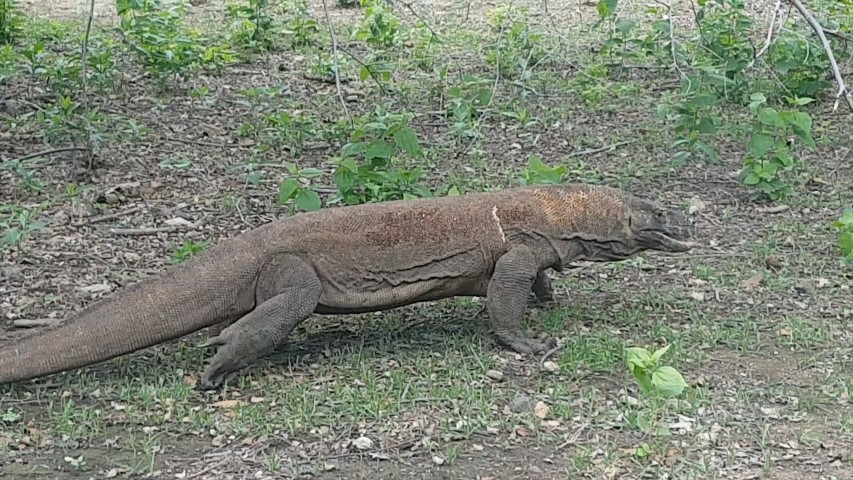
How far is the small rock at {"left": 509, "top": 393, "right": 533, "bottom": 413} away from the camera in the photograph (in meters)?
3.81

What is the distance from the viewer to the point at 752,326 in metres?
4.52

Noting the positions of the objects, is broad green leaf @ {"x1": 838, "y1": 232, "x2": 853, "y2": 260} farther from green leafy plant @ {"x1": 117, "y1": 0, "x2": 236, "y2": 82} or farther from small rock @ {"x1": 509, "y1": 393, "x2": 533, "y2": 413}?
green leafy plant @ {"x1": 117, "y1": 0, "x2": 236, "y2": 82}

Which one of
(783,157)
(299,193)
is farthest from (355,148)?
(783,157)

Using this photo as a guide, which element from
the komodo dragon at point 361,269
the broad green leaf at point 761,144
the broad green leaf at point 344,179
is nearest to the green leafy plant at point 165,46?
the broad green leaf at point 344,179

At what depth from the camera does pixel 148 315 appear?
157 inches

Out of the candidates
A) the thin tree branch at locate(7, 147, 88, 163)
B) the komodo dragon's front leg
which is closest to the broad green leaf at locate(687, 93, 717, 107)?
the komodo dragon's front leg

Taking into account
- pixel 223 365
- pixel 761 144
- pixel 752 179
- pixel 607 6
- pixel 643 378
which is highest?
pixel 607 6

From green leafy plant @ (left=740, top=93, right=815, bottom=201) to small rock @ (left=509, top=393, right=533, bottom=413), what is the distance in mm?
2441

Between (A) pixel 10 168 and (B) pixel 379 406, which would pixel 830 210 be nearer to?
(B) pixel 379 406

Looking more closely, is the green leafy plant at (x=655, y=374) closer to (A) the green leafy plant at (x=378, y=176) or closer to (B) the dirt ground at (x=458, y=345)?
(B) the dirt ground at (x=458, y=345)

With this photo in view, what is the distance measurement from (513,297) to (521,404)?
0.60 metres

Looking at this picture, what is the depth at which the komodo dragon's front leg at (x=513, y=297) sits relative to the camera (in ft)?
14.1

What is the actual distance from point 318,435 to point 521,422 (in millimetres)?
645

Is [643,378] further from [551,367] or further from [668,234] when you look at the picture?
[668,234]
